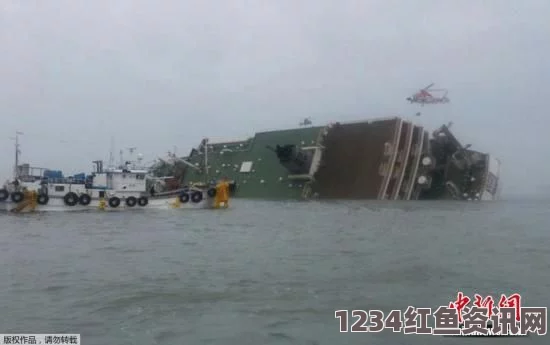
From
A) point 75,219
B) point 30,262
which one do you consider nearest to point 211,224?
point 75,219

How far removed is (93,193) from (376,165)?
25486 millimetres

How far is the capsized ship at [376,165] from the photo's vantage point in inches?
1986

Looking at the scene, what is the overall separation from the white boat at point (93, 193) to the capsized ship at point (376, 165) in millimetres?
17093

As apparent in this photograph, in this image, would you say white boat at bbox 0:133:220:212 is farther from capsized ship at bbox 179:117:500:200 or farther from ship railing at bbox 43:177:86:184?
capsized ship at bbox 179:117:500:200

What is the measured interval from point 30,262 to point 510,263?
1203 cm

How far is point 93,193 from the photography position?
118ft

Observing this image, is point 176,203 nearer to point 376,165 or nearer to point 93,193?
point 93,193

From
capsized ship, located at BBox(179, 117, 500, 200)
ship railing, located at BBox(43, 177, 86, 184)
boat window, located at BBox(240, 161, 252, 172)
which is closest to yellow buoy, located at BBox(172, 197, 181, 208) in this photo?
ship railing, located at BBox(43, 177, 86, 184)

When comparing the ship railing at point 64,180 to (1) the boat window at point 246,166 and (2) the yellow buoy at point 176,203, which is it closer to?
(2) the yellow buoy at point 176,203

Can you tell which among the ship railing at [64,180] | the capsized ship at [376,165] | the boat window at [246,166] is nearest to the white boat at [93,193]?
the ship railing at [64,180]

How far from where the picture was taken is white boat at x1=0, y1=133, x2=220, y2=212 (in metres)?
33.8

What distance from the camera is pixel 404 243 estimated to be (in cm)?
1767

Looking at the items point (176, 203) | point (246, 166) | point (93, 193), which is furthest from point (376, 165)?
point (93, 193)

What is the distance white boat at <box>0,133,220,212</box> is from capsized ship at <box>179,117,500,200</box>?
56.1 ft
